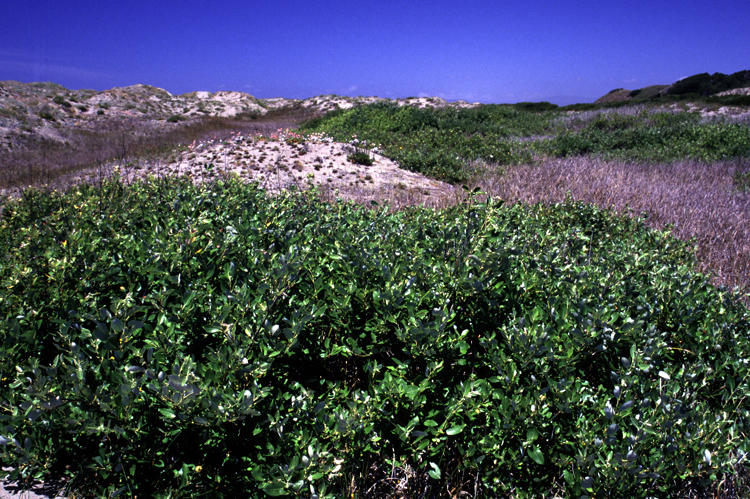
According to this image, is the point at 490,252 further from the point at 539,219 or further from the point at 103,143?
the point at 103,143

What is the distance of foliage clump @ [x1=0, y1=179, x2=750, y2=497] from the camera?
1.62 m

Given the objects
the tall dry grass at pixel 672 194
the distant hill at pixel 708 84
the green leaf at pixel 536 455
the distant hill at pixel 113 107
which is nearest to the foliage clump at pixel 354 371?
the green leaf at pixel 536 455

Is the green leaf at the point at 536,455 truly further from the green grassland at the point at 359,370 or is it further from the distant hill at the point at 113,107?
the distant hill at the point at 113,107

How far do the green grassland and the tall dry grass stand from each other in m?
2.49

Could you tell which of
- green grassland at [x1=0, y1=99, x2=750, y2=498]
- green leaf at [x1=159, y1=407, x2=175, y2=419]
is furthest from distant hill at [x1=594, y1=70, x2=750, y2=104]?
green leaf at [x1=159, y1=407, x2=175, y2=419]

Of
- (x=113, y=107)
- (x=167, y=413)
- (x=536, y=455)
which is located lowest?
(x=536, y=455)

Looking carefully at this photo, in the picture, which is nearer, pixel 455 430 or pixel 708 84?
pixel 455 430

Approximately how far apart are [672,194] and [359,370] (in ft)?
22.8

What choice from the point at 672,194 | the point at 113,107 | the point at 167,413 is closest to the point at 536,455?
the point at 167,413

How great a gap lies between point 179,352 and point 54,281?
1.12 m

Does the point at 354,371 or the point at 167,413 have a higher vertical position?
the point at 167,413

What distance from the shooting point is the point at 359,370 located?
2447 millimetres

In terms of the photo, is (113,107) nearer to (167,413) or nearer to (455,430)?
(167,413)

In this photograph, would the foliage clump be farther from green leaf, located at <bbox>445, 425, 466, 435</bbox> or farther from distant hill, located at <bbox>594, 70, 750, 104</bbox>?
distant hill, located at <bbox>594, 70, 750, 104</bbox>
